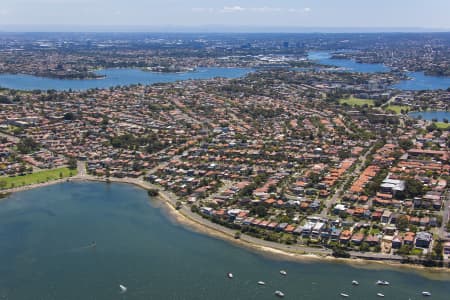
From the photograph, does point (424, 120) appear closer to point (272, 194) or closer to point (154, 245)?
point (272, 194)

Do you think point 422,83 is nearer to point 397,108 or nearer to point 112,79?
point 397,108

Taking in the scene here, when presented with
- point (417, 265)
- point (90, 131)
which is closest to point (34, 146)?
point (90, 131)

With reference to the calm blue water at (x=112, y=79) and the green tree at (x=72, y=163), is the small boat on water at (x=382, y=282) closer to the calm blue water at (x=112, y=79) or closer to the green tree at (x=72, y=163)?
the green tree at (x=72, y=163)

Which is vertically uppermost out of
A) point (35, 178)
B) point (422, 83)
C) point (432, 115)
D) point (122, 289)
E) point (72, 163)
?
point (422, 83)

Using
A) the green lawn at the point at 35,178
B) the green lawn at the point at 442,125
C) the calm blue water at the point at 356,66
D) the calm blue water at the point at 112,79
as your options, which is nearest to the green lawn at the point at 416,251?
the green lawn at the point at 35,178

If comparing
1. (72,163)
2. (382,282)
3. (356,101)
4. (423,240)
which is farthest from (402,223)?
(356,101)

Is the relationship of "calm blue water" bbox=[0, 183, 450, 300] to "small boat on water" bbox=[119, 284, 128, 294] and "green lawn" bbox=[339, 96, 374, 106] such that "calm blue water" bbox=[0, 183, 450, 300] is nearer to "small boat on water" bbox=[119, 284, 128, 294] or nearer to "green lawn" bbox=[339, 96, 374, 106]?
"small boat on water" bbox=[119, 284, 128, 294]

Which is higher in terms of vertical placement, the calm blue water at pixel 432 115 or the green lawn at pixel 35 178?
the calm blue water at pixel 432 115
